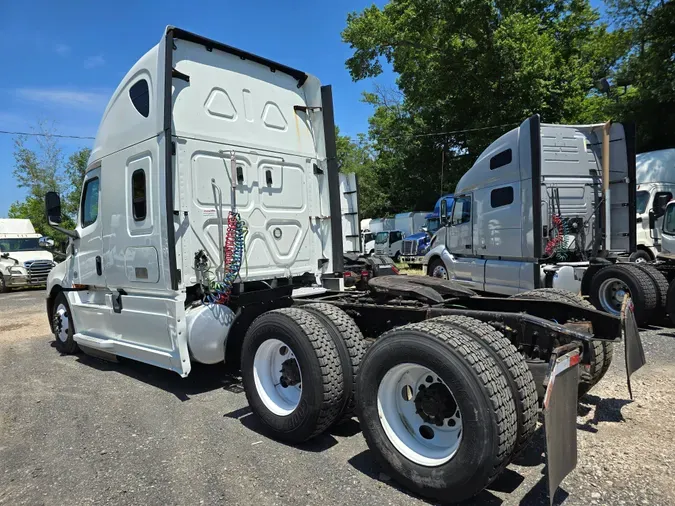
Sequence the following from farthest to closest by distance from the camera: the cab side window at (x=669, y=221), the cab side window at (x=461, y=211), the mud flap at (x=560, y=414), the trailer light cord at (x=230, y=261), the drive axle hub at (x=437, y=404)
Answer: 1. the cab side window at (x=461, y=211)
2. the cab side window at (x=669, y=221)
3. the trailer light cord at (x=230, y=261)
4. the drive axle hub at (x=437, y=404)
5. the mud flap at (x=560, y=414)

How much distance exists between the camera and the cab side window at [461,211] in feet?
36.2

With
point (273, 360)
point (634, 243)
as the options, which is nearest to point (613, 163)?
point (634, 243)

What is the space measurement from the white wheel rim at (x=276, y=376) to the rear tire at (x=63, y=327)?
4106 mm

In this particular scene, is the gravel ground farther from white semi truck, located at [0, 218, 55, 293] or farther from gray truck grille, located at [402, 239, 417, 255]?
gray truck grille, located at [402, 239, 417, 255]

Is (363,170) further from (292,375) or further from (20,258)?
(292,375)

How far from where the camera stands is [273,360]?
164 inches

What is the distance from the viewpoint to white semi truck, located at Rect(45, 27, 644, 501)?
2.81 m

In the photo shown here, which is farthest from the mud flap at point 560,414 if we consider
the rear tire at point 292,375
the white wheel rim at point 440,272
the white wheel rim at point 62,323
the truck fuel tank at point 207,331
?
the white wheel rim at point 440,272

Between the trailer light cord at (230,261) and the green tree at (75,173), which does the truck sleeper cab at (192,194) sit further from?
the green tree at (75,173)

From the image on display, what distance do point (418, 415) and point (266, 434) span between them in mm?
1517

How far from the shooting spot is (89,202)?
242 inches

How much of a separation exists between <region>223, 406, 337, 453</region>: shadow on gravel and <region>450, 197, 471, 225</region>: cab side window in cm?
785

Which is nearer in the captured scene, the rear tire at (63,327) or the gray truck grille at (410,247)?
the rear tire at (63,327)

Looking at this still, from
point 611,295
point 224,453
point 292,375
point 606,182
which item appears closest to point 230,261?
point 292,375
